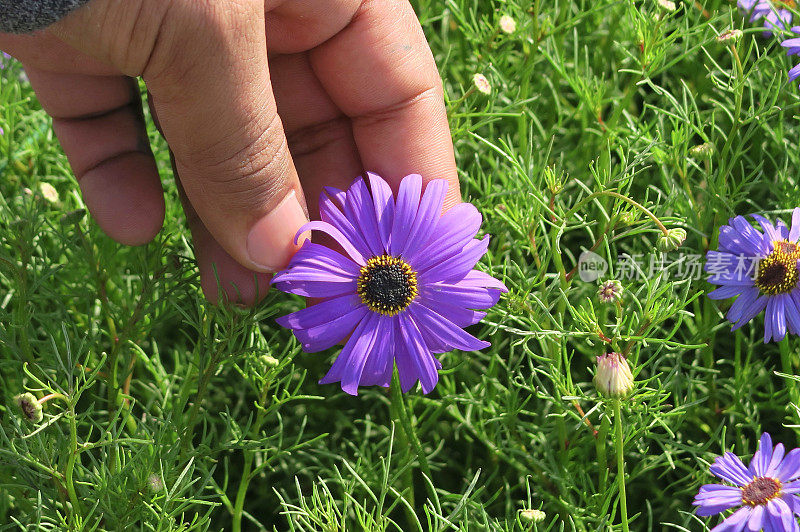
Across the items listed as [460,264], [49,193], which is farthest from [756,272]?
[49,193]

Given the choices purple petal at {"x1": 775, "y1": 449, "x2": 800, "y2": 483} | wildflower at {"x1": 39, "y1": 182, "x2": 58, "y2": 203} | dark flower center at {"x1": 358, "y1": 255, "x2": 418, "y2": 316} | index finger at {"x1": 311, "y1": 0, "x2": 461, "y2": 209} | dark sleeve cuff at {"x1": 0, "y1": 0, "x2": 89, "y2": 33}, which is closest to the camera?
dark sleeve cuff at {"x1": 0, "y1": 0, "x2": 89, "y2": 33}

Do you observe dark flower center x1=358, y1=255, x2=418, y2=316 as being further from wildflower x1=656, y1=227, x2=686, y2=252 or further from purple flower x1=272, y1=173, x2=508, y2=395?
wildflower x1=656, y1=227, x2=686, y2=252

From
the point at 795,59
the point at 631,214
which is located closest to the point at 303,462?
the point at 631,214

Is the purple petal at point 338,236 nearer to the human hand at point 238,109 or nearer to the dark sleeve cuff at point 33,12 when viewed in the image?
the human hand at point 238,109

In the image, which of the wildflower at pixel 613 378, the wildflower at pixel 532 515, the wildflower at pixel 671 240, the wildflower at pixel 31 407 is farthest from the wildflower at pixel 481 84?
the wildflower at pixel 31 407

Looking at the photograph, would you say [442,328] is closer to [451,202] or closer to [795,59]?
[451,202]

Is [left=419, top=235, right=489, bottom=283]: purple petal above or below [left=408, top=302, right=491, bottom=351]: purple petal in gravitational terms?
above

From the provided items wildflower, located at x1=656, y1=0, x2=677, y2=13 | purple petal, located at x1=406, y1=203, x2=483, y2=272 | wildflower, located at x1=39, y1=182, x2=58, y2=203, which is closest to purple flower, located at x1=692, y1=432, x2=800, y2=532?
purple petal, located at x1=406, y1=203, x2=483, y2=272

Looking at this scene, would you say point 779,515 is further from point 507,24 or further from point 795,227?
point 507,24
